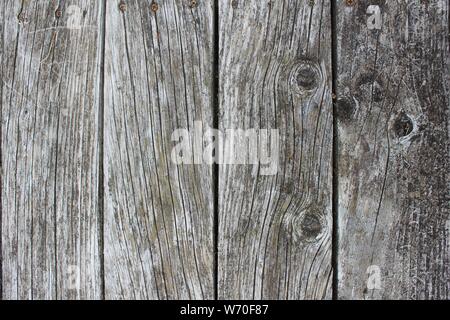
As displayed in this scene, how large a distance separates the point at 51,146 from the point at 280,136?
75 centimetres

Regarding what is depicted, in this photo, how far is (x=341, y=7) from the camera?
4.75 ft

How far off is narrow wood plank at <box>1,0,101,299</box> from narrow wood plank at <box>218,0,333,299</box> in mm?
435

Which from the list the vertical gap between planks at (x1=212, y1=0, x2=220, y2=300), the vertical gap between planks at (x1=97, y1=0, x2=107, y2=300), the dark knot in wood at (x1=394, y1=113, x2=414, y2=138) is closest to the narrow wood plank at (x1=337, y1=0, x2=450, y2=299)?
the dark knot in wood at (x1=394, y1=113, x2=414, y2=138)

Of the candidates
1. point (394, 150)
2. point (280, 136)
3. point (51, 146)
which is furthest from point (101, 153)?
point (394, 150)

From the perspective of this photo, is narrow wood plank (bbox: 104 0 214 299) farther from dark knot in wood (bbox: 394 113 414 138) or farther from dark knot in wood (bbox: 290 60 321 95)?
dark knot in wood (bbox: 394 113 414 138)

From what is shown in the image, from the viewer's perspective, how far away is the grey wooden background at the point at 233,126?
146 centimetres

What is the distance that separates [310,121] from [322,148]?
9cm

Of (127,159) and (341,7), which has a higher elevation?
(341,7)

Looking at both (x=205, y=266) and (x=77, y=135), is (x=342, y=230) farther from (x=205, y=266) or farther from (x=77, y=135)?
(x=77, y=135)

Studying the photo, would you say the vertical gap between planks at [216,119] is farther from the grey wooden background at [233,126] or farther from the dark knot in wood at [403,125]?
the dark knot in wood at [403,125]

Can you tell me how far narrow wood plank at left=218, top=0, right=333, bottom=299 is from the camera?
1.46 m

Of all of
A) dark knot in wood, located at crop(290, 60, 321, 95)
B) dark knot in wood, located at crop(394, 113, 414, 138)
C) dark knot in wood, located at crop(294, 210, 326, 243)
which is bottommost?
dark knot in wood, located at crop(294, 210, 326, 243)

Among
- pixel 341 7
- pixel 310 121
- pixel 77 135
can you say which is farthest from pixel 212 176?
pixel 341 7
